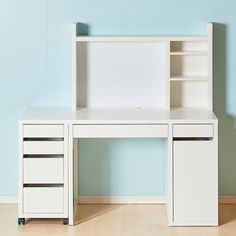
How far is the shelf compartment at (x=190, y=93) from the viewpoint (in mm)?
4977

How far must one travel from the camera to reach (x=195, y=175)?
4.56 m

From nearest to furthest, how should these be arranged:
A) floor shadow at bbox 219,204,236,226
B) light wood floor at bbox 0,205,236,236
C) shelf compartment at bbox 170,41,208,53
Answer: light wood floor at bbox 0,205,236,236
floor shadow at bbox 219,204,236,226
shelf compartment at bbox 170,41,208,53

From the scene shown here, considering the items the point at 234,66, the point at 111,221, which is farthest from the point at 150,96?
the point at 111,221

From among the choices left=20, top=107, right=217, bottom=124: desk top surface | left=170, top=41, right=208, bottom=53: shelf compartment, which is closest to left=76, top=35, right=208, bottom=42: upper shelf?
left=170, top=41, right=208, bottom=53: shelf compartment

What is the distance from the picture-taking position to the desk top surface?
4512mm

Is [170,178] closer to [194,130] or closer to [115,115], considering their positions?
[194,130]

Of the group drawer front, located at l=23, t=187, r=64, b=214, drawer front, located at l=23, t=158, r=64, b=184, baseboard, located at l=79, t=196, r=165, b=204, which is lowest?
baseboard, located at l=79, t=196, r=165, b=204

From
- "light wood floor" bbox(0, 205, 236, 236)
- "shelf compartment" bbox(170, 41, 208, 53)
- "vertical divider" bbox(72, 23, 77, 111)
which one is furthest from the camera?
"shelf compartment" bbox(170, 41, 208, 53)

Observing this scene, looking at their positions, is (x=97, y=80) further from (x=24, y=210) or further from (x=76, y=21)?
(x=24, y=210)

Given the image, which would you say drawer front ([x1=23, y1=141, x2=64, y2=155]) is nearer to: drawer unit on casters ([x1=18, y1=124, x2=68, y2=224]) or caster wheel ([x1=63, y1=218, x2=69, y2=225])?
drawer unit on casters ([x1=18, y1=124, x2=68, y2=224])

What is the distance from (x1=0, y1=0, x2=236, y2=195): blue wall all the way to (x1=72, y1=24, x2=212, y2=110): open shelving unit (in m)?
0.09

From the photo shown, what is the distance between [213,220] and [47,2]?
190 cm

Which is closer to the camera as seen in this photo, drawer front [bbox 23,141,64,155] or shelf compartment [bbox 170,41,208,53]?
drawer front [bbox 23,141,64,155]

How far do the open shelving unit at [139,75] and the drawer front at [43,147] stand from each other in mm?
460
